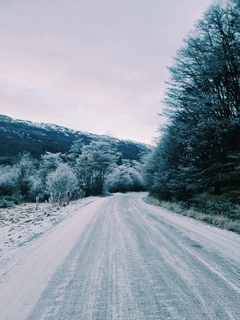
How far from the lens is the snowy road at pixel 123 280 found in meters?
2.36

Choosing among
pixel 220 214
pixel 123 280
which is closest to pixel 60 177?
pixel 220 214

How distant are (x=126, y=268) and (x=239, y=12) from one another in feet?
44.2

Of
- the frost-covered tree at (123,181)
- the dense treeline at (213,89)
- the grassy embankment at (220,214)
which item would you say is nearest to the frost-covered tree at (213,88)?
the dense treeline at (213,89)

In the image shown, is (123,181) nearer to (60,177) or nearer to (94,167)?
(94,167)

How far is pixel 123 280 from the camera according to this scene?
3.12 meters

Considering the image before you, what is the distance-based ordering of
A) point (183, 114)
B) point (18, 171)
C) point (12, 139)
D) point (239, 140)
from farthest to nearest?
point (12, 139) → point (18, 171) → point (183, 114) → point (239, 140)

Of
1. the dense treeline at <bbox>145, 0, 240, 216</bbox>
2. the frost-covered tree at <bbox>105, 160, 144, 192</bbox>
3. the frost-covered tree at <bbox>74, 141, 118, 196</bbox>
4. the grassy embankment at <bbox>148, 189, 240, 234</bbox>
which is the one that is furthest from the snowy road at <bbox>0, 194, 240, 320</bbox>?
the frost-covered tree at <bbox>105, 160, 144, 192</bbox>

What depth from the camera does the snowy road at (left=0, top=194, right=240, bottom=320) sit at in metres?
2.36

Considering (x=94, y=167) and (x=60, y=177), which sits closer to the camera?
(x=60, y=177)

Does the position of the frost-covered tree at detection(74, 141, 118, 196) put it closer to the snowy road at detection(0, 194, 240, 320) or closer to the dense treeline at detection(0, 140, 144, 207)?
the dense treeline at detection(0, 140, 144, 207)

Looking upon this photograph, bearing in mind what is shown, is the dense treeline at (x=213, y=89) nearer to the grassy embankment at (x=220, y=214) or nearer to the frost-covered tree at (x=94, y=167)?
the grassy embankment at (x=220, y=214)

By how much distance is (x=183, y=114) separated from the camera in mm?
14094

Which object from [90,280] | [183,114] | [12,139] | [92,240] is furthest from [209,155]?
[12,139]

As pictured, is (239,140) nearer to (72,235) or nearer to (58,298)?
(72,235)
